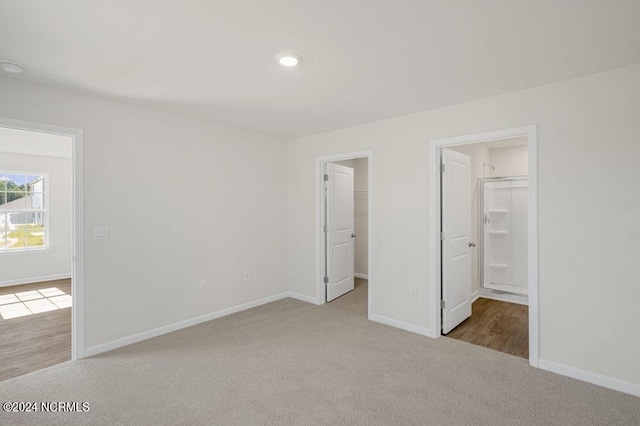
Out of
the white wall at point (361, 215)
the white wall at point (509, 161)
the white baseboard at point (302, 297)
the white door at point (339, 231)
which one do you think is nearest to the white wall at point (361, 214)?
the white wall at point (361, 215)

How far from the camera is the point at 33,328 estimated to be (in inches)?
151

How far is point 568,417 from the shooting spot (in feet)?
7.18

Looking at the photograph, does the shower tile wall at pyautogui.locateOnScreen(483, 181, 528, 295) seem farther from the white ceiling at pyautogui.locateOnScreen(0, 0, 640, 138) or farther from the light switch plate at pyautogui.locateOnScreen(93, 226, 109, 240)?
the light switch plate at pyautogui.locateOnScreen(93, 226, 109, 240)

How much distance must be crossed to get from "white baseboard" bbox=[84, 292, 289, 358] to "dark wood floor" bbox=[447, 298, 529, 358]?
8.40 feet

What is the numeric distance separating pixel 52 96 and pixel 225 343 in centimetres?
279

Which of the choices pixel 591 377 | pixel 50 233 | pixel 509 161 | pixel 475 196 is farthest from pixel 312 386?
pixel 50 233

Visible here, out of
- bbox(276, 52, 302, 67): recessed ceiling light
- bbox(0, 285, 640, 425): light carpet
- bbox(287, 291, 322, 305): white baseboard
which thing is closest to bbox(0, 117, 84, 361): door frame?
bbox(0, 285, 640, 425): light carpet

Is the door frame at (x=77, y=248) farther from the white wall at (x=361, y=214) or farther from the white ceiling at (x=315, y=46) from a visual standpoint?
the white wall at (x=361, y=214)

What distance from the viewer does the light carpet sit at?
7.25ft

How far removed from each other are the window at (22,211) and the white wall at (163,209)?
455 centimetres

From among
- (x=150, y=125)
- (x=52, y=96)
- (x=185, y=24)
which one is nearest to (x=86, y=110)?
(x=52, y=96)

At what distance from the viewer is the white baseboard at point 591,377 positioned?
2449mm

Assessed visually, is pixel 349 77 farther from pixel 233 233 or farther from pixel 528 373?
pixel 528 373

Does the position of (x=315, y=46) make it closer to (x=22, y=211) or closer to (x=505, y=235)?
(x=505, y=235)
